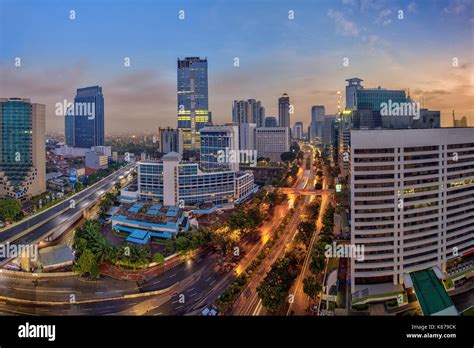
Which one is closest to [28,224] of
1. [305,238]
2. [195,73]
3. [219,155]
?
[305,238]

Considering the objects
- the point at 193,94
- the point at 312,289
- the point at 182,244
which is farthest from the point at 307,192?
the point at 193,94

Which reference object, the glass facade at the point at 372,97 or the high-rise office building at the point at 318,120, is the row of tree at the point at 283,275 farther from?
the high-rise office building at the point at 318,120

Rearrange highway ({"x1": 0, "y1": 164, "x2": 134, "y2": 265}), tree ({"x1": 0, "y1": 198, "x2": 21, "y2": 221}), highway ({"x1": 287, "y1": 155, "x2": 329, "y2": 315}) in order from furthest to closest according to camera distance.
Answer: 1. tree ({"x1": 0, "y1": 198, "x2": 21, "y2": 221})
2. highway ({"x1": 0, "y1": 164, "x2": 134, "y2": 265})
3. highway ({"x1": 287, "y1": 155, "x2": 329, "y2": 315})

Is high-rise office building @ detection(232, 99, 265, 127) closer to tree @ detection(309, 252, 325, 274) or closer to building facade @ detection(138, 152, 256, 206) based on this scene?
building facade @ detection(138, 152, 256, 206)

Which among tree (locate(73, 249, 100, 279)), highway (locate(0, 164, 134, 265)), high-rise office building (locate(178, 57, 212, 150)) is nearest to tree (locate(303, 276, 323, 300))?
tree (locate(73, 249, 100, 279))

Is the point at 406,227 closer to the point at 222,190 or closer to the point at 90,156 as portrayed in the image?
the point at 222,190

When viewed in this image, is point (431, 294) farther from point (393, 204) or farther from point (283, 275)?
point (283, 275)
